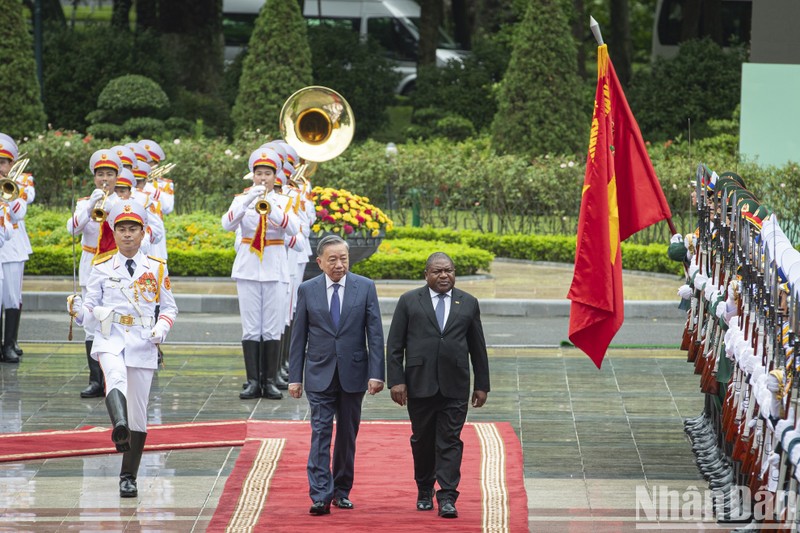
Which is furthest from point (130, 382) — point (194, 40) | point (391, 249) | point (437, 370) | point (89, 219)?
point (194, 40)

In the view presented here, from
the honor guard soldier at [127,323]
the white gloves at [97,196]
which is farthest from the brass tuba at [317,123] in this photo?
the honor guard soldier at [127,323]

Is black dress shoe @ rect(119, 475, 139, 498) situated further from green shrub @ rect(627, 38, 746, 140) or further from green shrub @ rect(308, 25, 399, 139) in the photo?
green shrub @ rect(308, 25, 399, 139)

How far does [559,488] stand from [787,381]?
8.68ft

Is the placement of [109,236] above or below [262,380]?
above

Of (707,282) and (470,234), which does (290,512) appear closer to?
(707,282)

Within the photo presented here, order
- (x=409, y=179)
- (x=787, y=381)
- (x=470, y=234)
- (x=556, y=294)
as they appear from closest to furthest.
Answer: (x=787, y=381)
(x=556, y=294)
(x=470, y=234)
(x=409, y=179)

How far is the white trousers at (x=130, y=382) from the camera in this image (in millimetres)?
9000

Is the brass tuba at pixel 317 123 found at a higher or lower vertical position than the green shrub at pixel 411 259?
higher

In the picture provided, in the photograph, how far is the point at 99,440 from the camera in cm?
1058

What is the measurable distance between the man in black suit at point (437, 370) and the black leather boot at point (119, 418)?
5.47 ft

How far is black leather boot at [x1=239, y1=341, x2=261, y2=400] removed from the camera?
12.4 metres

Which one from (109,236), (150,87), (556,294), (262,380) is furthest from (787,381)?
(150,87)

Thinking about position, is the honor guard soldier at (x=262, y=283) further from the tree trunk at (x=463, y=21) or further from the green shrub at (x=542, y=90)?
the tree trunk at (x=463, y=21)

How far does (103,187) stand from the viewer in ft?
41.6
